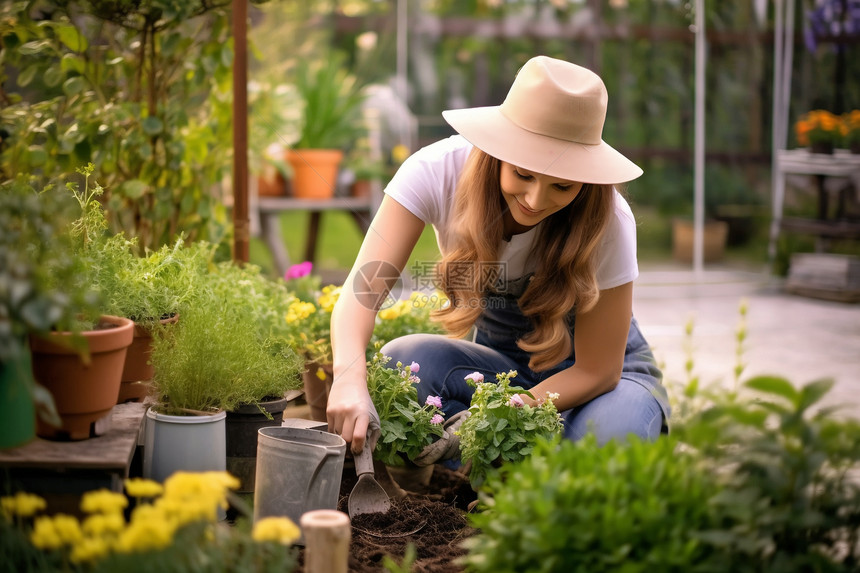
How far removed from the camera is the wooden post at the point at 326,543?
1.42 metres

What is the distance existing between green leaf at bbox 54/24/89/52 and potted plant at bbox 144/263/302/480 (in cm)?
102

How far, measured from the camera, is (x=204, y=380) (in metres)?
1.89

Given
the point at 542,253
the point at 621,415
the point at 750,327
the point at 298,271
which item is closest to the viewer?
the point at 621,415

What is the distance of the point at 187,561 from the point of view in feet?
4.20

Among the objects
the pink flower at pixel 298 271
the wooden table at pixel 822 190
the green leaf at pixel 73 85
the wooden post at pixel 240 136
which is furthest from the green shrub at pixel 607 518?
the wooden table at pixel 822 190

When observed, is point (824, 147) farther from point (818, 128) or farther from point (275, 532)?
point (275, 532)

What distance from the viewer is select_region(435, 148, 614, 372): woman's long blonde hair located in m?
2.06

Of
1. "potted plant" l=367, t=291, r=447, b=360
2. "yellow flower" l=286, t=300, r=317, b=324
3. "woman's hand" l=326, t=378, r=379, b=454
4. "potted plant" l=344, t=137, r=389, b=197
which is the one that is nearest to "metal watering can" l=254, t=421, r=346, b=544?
"woman's hand" l=326, t=378, r=379, b=454

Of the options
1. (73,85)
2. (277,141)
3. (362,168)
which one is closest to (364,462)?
(73,85)

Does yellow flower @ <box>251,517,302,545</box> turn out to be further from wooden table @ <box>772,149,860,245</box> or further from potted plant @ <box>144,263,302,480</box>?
wooden table @ <box>772,149,860,245</box>

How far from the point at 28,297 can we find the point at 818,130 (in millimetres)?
5597

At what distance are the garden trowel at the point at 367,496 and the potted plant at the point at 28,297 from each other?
0.63 metres

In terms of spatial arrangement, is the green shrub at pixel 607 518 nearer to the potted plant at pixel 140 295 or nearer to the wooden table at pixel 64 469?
the wooden table at pixel 64 469

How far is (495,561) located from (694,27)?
5.07m
